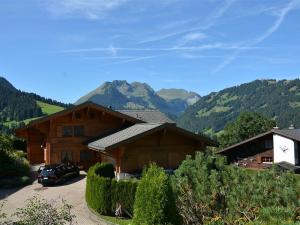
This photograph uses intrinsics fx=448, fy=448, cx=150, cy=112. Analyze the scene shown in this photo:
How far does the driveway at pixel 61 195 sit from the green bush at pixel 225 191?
13.1 meters

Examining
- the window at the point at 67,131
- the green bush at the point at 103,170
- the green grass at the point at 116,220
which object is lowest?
the green grass at the point at 116,220

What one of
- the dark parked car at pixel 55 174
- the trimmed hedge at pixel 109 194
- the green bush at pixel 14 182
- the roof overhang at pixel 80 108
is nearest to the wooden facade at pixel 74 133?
the roof overhang at pixel 80 108

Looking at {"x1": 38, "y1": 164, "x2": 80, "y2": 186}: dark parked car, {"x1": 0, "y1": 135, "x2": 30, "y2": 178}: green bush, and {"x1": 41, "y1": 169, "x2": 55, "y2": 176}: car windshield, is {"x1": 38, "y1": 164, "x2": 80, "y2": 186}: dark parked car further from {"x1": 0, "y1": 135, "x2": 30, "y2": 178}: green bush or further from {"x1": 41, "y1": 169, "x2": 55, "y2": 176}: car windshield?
{"x1": 0, "y1": 135, "x2": 30, "y2": 178}: green bush

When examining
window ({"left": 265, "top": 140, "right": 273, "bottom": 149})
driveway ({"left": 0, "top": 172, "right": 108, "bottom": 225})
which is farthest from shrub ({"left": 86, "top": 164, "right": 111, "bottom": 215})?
window ({"left": 265, "top": 140, "right": 273, "bottom": 149})

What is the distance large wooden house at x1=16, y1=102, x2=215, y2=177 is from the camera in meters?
36.2

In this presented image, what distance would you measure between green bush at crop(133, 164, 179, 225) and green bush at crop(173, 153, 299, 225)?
23.9 inches

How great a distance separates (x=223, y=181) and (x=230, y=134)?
9643 centimetres

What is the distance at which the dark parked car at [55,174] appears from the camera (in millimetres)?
36000

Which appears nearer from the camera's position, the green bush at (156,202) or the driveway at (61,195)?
the green bush at (156,202)

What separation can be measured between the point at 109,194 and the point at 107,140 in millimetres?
12716

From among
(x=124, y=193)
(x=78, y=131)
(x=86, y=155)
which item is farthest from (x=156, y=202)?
(x=86, y=155)

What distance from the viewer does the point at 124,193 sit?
25547 millimetres

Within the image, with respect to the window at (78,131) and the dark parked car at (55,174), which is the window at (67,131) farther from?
the dark parked car at (55,174)

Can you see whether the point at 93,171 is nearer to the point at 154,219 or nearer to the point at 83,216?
the point at 83,216
